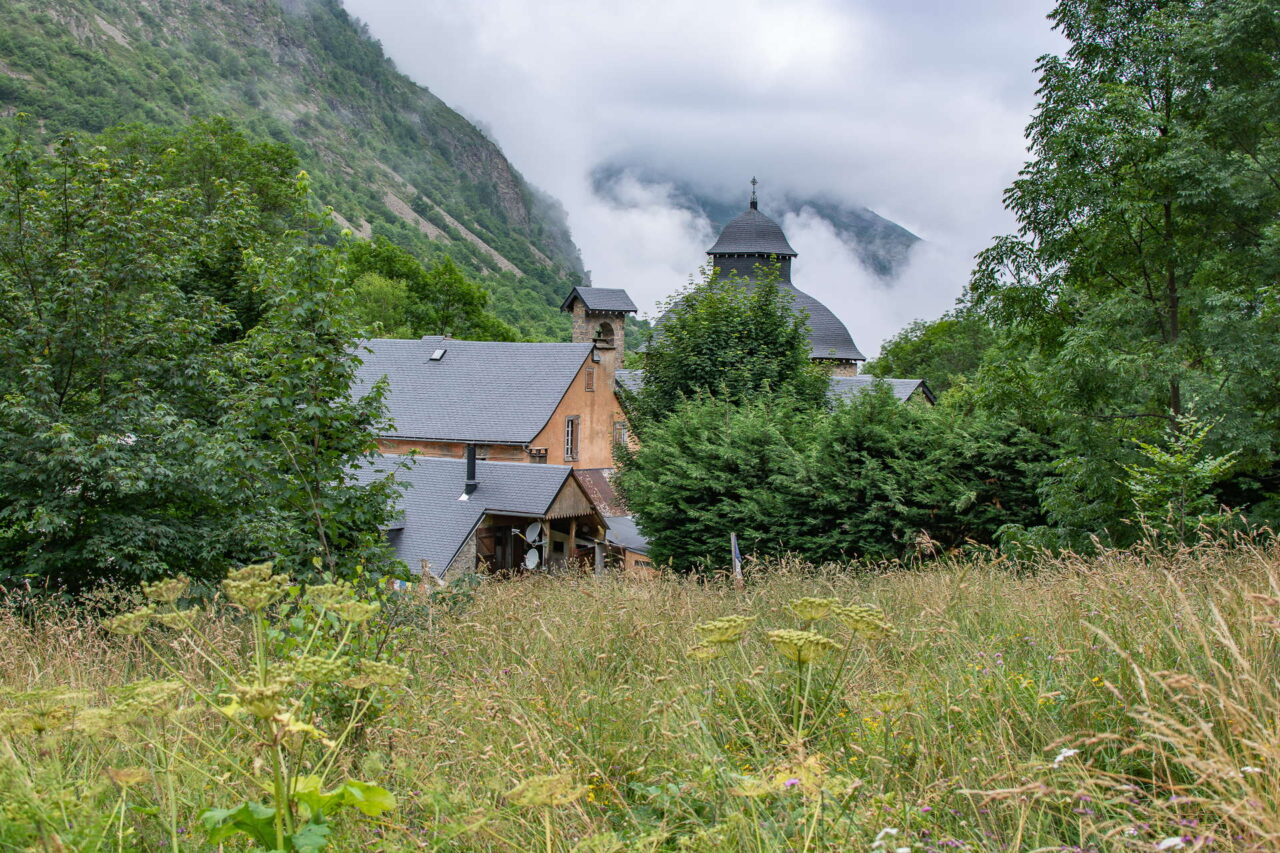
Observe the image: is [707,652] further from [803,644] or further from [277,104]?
[277,104]

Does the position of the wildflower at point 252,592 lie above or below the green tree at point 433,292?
below

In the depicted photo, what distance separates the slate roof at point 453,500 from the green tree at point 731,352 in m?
3.24

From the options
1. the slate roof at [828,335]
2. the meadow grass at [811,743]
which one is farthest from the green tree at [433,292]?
the meadow grass at [811,743]

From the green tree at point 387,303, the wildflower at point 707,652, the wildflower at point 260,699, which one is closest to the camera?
the wildflower at point 260,699

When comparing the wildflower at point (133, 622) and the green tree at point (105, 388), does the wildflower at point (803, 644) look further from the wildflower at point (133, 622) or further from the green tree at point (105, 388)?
the green tree at point (105, 388)

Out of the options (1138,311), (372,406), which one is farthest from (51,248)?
(1138,311)

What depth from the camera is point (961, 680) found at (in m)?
3.11

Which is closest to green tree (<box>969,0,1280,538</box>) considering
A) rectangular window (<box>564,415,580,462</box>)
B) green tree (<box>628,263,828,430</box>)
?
green tree (<box>628,263,828,430</box>)

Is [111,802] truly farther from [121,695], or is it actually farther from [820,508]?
[820,508]

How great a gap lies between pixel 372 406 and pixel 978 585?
16.0ft

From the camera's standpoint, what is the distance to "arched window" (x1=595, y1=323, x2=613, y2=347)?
38.1 metres

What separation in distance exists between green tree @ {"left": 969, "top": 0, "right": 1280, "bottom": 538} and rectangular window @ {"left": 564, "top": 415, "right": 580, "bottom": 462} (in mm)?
23548

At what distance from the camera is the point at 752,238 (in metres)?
52.6

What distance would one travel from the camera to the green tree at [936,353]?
65.0 meters
